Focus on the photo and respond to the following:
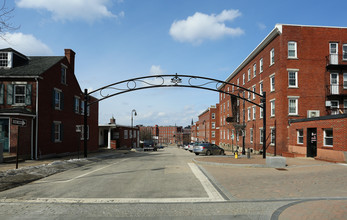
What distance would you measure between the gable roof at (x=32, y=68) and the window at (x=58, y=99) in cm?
Answer: 252

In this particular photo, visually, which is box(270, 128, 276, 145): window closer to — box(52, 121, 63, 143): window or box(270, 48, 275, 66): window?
box(270, 48, 275, 66): window

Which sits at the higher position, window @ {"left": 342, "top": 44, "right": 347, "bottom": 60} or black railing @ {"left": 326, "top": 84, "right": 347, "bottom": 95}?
window @ {"left": 342, "top": 44, "right": 347, "bottom": 60}

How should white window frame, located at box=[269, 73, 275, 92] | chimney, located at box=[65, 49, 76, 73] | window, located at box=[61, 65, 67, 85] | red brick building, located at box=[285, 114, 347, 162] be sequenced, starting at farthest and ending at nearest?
white window frame, located at box=[269, 73, 275, 92], chimney, located at box=[65, 49, 76, 73], window, located at box=[61, 65, 67, 85], red brick building, located at box=[285, 114, 347, 162]

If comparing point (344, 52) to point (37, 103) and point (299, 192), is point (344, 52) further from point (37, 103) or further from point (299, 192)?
point (37, 103)

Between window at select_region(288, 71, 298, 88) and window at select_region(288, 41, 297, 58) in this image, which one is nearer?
window at select_region(288, 71, 298, 88)

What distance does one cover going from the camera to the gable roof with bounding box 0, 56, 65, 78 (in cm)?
2108

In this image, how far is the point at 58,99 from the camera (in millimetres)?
25156

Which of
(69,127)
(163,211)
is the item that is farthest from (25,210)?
(69,127)

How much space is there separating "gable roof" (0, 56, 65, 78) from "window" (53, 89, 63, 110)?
2.52 meters

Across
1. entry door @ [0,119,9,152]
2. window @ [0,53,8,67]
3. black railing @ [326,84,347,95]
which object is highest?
window @ [0,53,8,67]

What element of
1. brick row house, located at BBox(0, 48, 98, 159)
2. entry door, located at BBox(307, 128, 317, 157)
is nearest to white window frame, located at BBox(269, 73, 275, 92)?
entry door, located at BBox(307, 128, 317, 157)

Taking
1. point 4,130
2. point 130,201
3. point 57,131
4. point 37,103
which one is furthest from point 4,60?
point 130,201

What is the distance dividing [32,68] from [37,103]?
12.7 ft

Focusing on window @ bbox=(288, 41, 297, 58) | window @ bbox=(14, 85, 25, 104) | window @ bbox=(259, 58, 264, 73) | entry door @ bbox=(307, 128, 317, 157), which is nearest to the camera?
window @ bbox=(14, 85, 25, 104)
